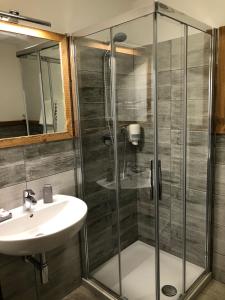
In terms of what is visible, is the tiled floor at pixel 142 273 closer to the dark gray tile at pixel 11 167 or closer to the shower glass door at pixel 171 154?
the shower glass door at pixel 171 154

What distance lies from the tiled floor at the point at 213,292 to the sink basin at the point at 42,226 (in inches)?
50.5

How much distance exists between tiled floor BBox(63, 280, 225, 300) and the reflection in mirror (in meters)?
1.40

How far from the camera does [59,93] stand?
1964mm

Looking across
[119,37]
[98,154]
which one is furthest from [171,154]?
[119,37]

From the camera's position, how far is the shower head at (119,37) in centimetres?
185

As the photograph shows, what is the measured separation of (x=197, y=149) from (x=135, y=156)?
53 centimetres

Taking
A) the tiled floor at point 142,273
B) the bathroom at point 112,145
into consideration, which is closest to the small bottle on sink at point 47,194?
the bathroom at point 112,145

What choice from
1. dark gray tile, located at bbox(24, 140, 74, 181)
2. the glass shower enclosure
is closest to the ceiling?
the glass shower enclosure

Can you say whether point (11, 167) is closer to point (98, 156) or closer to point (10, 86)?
point (10, 86)

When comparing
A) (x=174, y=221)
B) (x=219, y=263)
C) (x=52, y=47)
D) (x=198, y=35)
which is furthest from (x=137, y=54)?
(x=219, y=263)

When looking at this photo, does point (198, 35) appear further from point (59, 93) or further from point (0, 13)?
point (0, 13)

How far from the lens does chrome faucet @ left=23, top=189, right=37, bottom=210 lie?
1.70 m

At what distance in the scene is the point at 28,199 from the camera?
169cm

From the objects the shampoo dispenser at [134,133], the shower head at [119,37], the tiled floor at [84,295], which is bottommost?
the tiled floor at [84,295]
